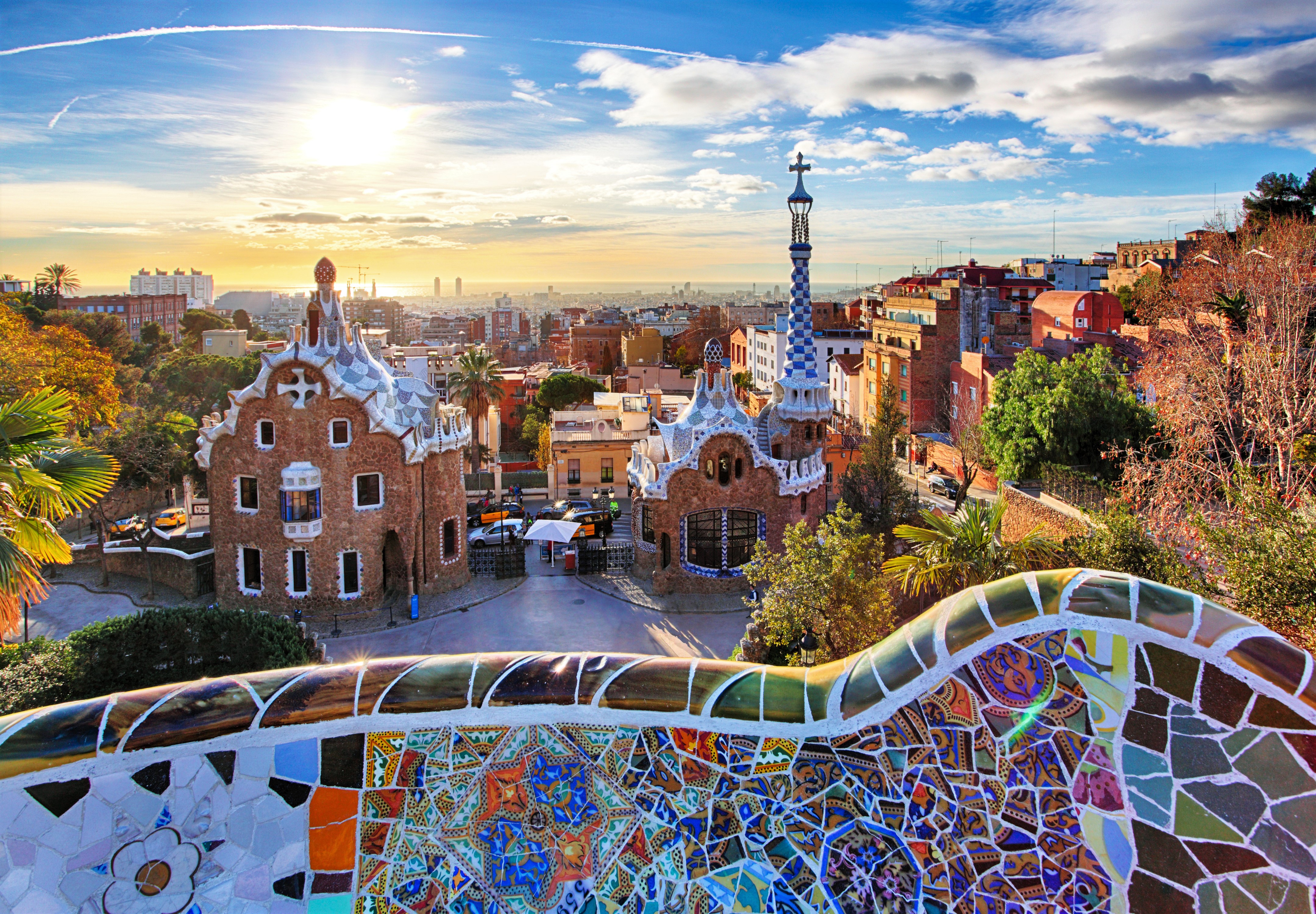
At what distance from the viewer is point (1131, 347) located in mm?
40219

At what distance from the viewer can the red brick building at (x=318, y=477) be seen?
2233 centimetres

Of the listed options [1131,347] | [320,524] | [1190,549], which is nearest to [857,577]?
[1190,549]

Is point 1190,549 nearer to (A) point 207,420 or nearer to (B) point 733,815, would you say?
(B) point 733,815

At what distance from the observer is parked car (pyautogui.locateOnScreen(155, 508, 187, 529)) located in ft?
112

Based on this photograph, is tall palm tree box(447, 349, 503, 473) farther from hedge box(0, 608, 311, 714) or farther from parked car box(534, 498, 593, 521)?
hedge box(0, 608, 311, 714)

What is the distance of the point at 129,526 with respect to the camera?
30.2m

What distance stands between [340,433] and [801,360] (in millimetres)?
13460

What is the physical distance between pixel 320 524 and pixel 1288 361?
939 inches

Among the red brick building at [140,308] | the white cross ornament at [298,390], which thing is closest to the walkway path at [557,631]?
the white cross ornament at [298,390]

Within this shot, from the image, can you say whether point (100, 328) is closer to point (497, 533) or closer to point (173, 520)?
point (173, 520)

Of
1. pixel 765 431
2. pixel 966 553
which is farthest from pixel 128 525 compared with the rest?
pixel 966 553

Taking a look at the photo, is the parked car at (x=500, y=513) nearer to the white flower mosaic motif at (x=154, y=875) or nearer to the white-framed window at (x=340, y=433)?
the white-framed window at (x=340, y=433)

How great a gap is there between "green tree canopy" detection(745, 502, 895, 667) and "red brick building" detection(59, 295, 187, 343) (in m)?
77.8

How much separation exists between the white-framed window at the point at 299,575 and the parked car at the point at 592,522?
890 cm
